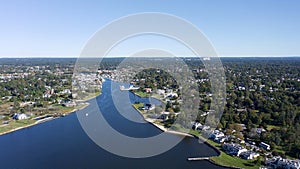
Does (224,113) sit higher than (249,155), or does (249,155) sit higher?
(224,113)

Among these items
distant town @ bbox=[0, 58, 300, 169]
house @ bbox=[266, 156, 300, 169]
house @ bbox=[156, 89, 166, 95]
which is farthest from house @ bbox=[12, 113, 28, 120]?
house @ bbox=[266, 156, 300, 169]

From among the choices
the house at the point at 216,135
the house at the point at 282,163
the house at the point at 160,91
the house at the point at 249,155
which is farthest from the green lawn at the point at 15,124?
the house at the point at 282,163

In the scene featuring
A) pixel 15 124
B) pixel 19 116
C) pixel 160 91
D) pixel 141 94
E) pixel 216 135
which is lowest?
pixel 15 124

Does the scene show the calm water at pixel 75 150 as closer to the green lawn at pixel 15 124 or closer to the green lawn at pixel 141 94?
the green lawn at pixel 15 124

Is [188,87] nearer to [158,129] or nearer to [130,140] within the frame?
[158,129]

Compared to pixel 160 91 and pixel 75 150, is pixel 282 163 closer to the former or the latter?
pixel 75 150

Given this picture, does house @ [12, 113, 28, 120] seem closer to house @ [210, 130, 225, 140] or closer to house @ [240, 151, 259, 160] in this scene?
house @ [210, 130, 225, 140]

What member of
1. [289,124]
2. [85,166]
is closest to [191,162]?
[85,166]

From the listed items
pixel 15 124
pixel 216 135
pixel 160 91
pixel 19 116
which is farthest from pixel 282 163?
pixel 160 91
